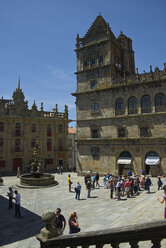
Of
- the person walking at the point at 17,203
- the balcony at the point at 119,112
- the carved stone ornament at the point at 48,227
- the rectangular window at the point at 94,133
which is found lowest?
the person walking at the point at 17,203

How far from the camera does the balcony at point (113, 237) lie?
4.04m

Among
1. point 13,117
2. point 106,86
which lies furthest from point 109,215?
point 13,117

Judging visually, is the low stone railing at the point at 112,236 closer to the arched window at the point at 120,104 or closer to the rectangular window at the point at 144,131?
the rectangular window at the point at 144,131

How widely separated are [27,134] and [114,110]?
67.7 ft

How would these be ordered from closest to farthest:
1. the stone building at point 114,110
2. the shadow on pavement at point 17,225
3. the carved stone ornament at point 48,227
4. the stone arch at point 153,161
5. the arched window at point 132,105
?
the carved stone ornament at point 48,227, the shadow on pavement at point 17,225, the stone arch at point 153,161, the stone building at point 114,110, the arched window at point 132,105

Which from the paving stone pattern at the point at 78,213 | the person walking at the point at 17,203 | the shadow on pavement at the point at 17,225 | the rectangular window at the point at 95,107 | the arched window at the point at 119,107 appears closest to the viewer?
the shadow on pavement at the point at 17,225

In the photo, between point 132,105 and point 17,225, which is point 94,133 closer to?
point 132,105

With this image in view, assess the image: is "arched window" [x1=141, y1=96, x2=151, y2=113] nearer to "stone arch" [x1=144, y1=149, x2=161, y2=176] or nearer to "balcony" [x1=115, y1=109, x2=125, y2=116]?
"balcony" [x1=115, y1=109, x2=125, y2=116]

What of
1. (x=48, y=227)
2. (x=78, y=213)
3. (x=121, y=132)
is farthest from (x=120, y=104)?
(x=48, y=227)

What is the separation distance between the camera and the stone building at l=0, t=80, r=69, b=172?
38406 mm

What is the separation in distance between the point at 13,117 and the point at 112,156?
22.7m

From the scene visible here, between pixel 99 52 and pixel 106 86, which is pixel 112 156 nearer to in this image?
pixel 106 86

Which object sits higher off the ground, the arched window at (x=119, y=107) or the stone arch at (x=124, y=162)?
the arched window at (x=119, y=107)

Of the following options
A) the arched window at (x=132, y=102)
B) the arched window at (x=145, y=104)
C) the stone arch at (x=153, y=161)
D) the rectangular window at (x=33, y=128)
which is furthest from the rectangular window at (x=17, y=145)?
the arched window at (x=145, y=104)
